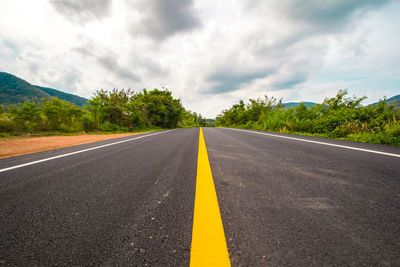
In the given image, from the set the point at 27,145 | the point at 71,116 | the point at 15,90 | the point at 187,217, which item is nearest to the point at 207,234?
the point at 187,217

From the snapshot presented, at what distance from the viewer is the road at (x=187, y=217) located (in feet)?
2.14

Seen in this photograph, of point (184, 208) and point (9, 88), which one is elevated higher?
point (9, 88)

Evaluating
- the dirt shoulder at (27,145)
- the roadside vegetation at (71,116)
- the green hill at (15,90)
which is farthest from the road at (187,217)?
the green hill at (15,90)

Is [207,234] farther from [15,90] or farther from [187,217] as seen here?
[15,90]

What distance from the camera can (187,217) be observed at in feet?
3.00

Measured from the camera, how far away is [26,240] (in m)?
0.74

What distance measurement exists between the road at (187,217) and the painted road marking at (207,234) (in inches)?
1.2

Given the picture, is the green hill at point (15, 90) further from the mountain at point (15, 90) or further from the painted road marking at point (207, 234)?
the painted road marking at point (207, 234)

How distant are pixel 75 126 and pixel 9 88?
470ft

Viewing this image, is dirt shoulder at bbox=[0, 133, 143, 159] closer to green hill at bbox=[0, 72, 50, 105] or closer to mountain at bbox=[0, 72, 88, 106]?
mountain at bbox=[0, 72, 88, 106]

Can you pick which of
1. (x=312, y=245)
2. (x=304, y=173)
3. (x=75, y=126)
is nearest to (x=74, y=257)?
(x=312, y=245)

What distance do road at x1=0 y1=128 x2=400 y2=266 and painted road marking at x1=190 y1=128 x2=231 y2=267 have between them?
0.10ft

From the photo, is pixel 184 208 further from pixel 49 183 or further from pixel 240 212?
pixel 49 183

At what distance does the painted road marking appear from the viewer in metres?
0.62
